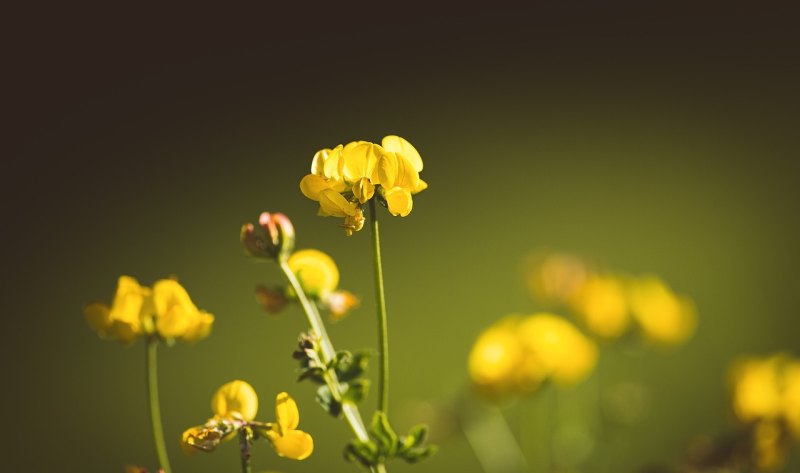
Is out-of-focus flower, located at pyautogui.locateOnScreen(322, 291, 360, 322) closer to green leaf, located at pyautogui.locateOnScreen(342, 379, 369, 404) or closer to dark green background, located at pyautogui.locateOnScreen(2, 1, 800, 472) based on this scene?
green leaf, located at pyautogui.locateOnScreen(342, 379, 369, 404)

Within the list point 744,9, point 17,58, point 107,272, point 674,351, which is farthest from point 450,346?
point 744,9

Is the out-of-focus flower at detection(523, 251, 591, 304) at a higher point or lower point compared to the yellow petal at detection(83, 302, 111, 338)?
higher

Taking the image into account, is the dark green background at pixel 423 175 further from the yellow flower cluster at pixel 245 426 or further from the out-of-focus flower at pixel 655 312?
the yellow flower cluster at pixel 245 426

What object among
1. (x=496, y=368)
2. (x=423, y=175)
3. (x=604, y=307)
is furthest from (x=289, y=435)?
(x=423, y=175)

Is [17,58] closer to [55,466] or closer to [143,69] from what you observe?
[143,69]

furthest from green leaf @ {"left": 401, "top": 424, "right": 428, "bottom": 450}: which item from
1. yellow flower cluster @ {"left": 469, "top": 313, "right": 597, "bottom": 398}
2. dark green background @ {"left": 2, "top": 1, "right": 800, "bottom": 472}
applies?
dark green background @ {"left": 2, "top": 1, "right": 800, "bottom": 472}

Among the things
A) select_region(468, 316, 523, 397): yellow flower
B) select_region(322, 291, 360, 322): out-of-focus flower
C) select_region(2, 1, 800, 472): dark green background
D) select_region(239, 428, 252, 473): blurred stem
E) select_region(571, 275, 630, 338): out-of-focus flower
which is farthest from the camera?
select_region(2, 1, 800, 472): dark green background

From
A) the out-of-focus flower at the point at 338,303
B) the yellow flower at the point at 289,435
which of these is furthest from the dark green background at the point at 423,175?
the yellow flower at the point at 289,435
